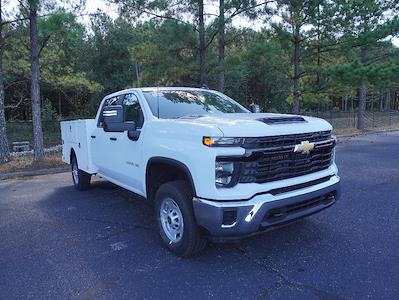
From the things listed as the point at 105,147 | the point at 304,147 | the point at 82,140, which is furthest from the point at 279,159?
the point at 82,140

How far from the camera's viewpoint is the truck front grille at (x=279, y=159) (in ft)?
11.3

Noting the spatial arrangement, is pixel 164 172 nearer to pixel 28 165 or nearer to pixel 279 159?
pixel 279 159

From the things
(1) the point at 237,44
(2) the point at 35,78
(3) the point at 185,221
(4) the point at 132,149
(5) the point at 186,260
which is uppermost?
(1) the point at 237,44

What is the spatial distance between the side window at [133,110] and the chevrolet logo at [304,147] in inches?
79.0

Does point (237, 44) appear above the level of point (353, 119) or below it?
above

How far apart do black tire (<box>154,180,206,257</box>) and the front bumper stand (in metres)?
0.19

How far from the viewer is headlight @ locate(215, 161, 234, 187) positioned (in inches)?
134

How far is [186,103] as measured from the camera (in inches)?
196

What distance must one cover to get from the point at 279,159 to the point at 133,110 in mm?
2310

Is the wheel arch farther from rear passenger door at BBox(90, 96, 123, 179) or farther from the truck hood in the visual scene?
rear passenger door at BBox(90, 96, 123, 179)

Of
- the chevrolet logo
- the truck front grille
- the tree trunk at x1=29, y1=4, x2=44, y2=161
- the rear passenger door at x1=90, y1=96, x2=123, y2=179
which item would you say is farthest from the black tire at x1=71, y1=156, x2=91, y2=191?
the chevrolet logo

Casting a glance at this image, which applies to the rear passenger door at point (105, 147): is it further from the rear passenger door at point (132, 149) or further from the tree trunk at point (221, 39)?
the tree trunk at point (221, 39)

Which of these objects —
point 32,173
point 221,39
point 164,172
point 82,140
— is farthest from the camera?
point 221,39

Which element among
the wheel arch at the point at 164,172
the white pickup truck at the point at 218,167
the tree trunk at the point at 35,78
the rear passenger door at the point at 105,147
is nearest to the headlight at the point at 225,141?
the white pickup truck at the point at 218,167
